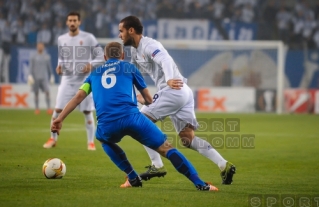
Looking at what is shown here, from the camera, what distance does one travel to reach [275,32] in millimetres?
28781

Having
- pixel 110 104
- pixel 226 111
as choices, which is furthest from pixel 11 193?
pixel 226 111

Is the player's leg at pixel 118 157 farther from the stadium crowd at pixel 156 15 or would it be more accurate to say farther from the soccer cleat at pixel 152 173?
the stadium crowd at pixel 156 15

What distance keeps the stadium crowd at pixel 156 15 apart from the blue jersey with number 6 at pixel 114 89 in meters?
20.7

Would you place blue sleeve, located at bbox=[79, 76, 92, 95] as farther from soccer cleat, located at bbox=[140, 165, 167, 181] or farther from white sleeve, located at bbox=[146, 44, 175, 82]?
soccer cleat, located at bbox=[140, 165, 167, 181]

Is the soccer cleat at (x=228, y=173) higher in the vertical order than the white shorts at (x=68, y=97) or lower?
lower

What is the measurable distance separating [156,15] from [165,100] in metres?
20.7

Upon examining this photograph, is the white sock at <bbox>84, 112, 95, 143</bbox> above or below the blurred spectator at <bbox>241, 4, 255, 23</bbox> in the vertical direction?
below

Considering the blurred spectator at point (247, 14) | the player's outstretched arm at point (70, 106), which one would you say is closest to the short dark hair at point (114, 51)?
the player's outstretched arm at point (70, 106)

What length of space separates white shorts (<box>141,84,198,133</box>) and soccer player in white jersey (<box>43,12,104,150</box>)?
13.8 ft

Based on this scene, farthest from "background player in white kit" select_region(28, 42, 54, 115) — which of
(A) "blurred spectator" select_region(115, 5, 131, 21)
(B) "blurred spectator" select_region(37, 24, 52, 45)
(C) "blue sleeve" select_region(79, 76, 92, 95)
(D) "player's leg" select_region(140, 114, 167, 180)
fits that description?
(C) "blue sleeve" select_region(79, 76, 92, 95)

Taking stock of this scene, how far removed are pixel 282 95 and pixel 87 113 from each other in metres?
13.7

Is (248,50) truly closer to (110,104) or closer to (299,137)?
(299,137)

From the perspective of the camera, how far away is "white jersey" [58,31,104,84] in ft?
44.0

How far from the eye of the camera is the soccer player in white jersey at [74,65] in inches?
523
